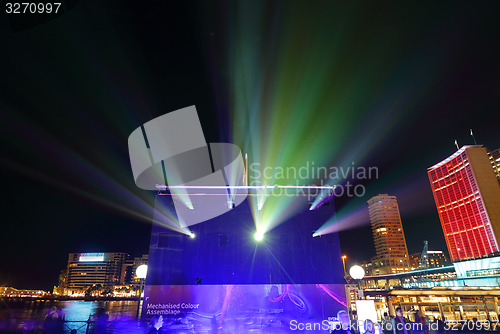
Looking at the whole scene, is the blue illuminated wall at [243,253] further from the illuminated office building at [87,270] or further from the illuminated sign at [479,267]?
the illuminated office building at [87,270]

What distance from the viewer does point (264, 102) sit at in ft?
23.4

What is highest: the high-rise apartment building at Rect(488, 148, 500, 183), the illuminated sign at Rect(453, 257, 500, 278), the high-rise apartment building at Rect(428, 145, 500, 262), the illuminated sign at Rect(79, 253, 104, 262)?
the high-rise apartment building at Rect(488, 148, 500, 183)

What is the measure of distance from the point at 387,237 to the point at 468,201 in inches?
2526

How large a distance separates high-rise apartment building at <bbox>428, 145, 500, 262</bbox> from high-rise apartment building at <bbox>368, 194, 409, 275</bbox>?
155ft

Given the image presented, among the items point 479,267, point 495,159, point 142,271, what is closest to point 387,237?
point 495,159

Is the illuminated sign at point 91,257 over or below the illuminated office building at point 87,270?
over

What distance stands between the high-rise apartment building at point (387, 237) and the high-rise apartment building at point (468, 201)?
4725 centimetres

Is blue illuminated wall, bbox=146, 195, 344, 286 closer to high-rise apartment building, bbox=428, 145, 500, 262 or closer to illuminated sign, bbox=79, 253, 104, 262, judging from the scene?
high-rise apartment building, bbox=428, 145, 500, 262

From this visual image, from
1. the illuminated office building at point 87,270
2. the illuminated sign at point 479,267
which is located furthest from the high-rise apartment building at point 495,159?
the illuminated office building at point 87,270

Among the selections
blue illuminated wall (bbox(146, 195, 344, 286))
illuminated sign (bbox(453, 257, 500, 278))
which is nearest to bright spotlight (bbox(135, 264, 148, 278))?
blue illuminated wall (bbox(146, 195, 344, 286))

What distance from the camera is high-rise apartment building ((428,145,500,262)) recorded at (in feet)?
216

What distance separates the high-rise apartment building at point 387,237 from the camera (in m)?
125

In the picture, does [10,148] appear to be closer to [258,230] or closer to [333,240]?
[258,230]

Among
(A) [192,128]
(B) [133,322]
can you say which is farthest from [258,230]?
(B) [133,322]
